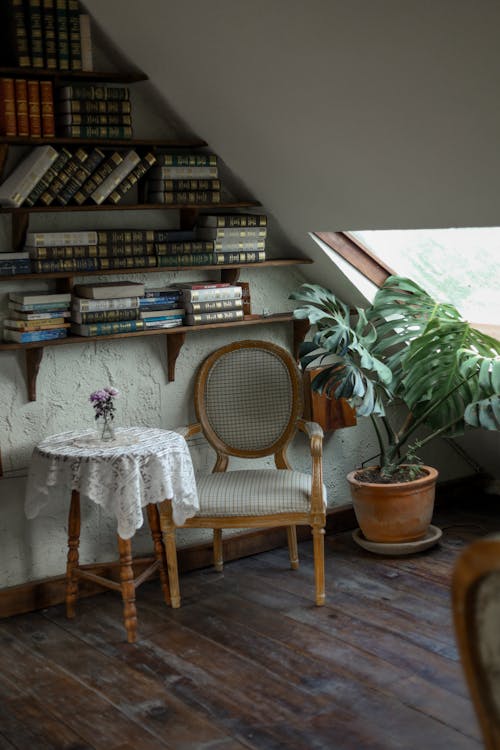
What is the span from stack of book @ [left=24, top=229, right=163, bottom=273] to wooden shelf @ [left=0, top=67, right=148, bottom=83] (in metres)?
0.63

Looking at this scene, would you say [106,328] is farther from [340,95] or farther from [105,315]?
[340,95]

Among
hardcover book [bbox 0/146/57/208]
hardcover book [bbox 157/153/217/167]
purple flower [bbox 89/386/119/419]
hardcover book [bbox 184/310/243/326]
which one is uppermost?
hardcover book [bbox 157/153/217/167]

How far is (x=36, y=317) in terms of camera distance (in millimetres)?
3836

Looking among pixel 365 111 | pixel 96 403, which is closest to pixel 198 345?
pixel 96 403

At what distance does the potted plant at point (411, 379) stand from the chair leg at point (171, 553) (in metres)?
0.92

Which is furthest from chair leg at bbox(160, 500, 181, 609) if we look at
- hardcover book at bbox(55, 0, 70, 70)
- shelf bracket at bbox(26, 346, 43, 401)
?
hardcover book at bbox(55, 0, 70, 70)

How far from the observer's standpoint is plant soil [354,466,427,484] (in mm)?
4496

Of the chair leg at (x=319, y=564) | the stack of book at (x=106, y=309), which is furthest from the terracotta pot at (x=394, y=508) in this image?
the stack of book at (x=106, y=309)

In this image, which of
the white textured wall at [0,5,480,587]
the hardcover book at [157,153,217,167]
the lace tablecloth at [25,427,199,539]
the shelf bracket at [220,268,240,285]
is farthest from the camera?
the shelf bracket at [220,268,240,285]

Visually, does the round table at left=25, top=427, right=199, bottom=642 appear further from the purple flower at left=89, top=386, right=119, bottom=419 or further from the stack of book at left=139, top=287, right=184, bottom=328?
the stack of book at left=139, top=287, right=184, bottom=328

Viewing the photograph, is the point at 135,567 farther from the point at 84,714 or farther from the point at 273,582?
the point at 84,714

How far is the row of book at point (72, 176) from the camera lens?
12.3 ft

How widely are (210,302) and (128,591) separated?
135 cm

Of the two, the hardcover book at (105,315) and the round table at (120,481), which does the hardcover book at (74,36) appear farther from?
the round table at (120,481)
